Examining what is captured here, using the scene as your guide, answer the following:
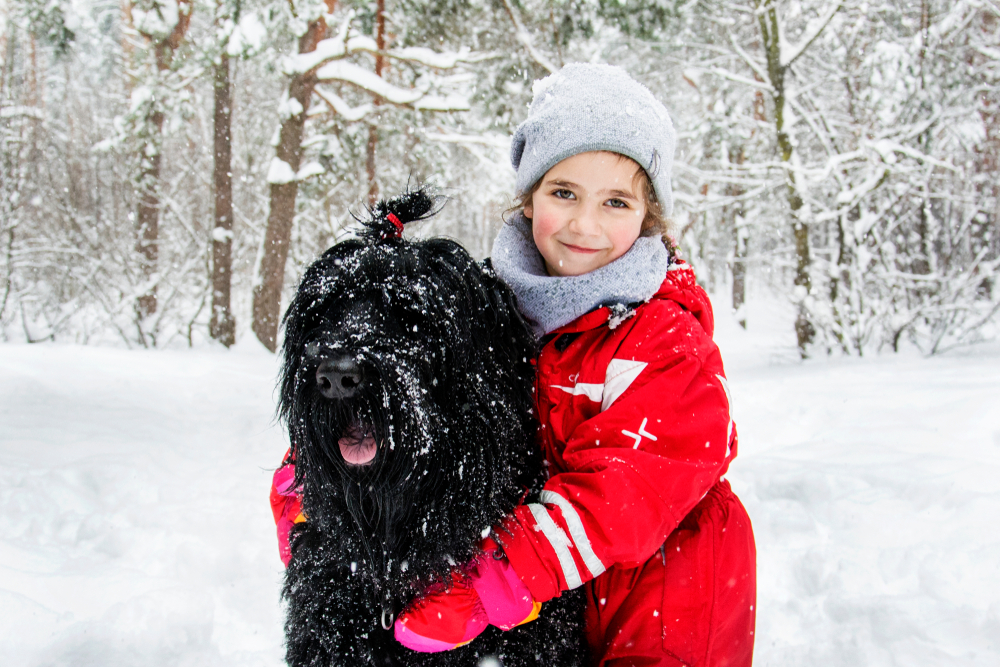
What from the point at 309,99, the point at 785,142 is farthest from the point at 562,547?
the point at 309,99

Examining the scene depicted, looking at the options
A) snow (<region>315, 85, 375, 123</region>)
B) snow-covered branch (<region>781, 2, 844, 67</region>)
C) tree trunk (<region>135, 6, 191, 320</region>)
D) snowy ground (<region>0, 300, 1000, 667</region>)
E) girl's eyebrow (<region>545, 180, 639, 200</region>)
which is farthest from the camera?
tree trunk (<region>135, 6, 191, 320</region>)

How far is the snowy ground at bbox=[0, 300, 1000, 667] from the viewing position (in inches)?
91.4

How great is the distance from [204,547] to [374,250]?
256cm

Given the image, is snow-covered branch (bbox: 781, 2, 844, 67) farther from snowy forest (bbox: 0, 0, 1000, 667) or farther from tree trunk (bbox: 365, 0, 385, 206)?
tree trunk (bbox: 365, 0, 385, 206)

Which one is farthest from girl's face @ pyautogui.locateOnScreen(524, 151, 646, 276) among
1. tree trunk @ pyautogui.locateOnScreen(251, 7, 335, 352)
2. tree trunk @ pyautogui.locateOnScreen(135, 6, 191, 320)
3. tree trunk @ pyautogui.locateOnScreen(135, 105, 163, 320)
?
tree trunk @ pyautogui.locateOnScreen(135, 105, 163, 320)

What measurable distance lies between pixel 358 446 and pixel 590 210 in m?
0.92

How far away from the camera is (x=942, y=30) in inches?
296

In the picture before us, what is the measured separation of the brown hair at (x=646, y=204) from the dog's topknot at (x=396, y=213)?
1.43ft

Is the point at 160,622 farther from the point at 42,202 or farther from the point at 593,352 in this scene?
the point at 42,202

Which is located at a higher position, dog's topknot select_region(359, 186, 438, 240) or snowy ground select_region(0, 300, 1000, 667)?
dog's topknot select_region(359, 186, 438, 240)

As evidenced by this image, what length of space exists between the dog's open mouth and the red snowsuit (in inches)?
14.9

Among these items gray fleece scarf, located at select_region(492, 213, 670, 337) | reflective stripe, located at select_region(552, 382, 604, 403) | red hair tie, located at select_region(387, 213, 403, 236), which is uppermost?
red hair tie, located at select_region(387, 213, 403, 236)

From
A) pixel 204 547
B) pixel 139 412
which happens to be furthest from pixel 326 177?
pixel 204 547

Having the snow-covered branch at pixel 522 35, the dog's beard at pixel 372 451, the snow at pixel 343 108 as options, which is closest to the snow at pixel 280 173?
the snow at pixel 343 108
